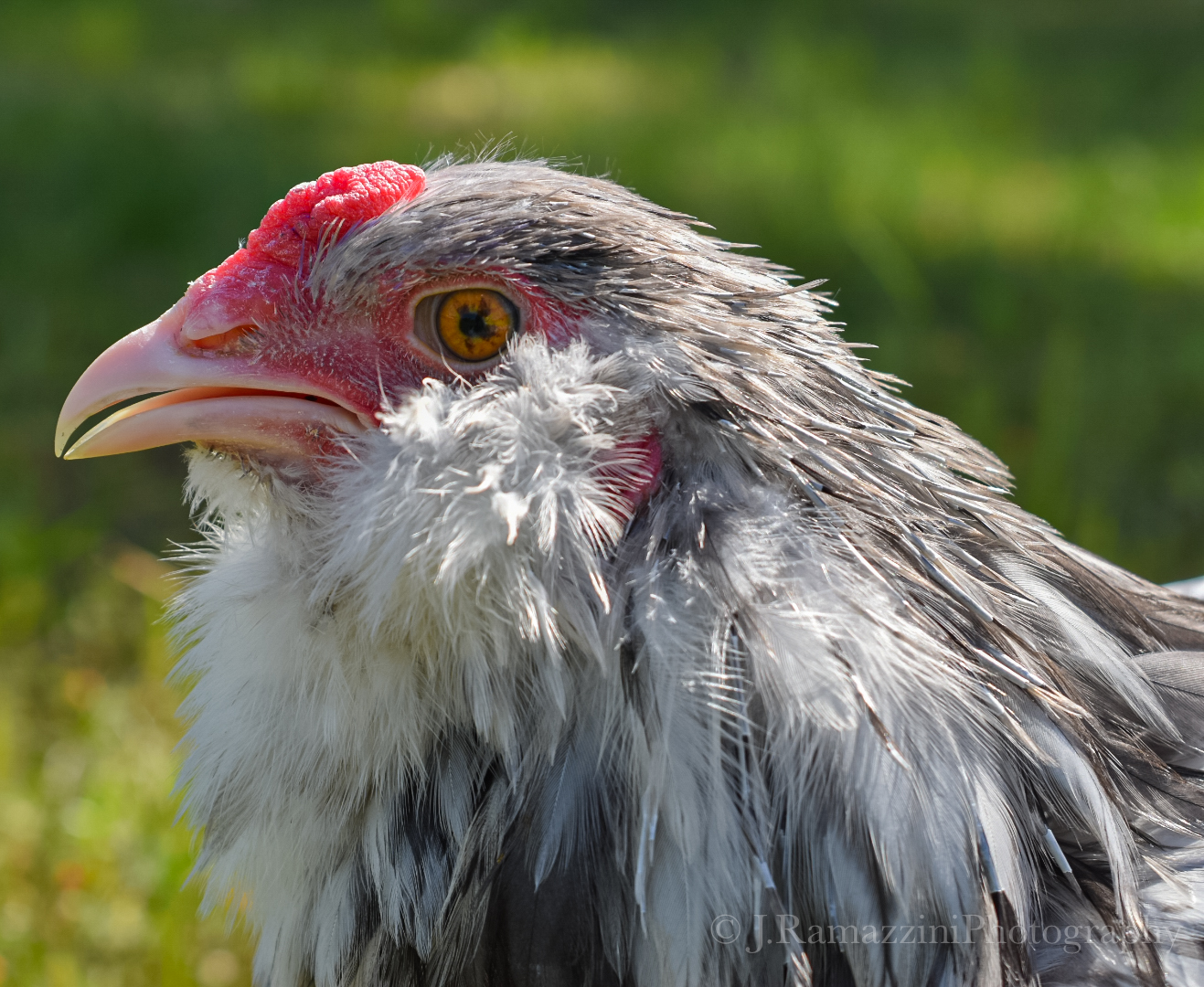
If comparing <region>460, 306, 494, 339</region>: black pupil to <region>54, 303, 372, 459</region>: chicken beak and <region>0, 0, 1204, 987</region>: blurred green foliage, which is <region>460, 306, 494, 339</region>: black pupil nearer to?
<region>54, 303, 372, 459</region>: chicken beak

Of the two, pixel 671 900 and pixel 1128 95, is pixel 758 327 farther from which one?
pixel 1128 95

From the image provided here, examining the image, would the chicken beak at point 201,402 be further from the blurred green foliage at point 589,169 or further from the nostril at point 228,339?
the blurred green foliage at point 589,169

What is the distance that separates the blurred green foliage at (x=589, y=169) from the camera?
2.76m

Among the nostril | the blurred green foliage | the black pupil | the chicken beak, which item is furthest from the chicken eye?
the blurred green foliage

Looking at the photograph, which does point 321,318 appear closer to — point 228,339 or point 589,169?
point 228,339

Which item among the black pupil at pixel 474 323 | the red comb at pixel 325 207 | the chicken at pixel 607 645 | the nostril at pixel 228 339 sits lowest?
the chicken at pixel 607 645

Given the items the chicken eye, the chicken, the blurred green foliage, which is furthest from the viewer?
the blurred green foliage

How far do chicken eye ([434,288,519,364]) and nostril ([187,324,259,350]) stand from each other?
0.85 feet

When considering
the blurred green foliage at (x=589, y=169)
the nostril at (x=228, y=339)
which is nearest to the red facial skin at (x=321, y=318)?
the nostril at (x=228, y=339)

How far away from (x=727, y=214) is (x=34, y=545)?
10.8ft

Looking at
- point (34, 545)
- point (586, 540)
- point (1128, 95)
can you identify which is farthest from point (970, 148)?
point (586, 540)

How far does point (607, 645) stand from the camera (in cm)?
130

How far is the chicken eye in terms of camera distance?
1.42 meters

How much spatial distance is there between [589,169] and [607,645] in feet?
13.6
